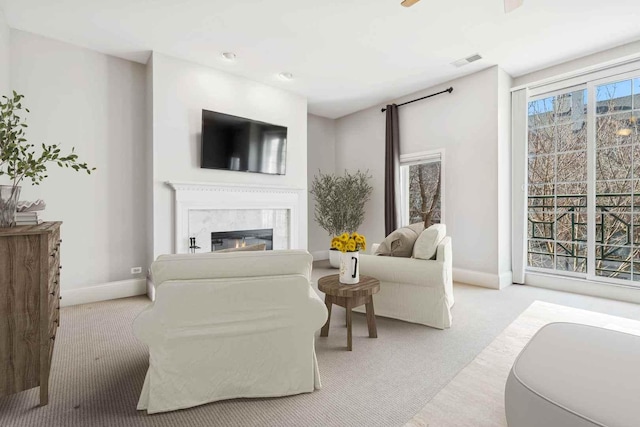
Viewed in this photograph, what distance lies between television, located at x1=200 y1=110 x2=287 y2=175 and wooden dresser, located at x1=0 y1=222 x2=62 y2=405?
2415mm

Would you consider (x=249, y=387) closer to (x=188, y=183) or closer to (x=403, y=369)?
(x=403, y=369)

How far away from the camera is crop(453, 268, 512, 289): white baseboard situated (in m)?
3.89

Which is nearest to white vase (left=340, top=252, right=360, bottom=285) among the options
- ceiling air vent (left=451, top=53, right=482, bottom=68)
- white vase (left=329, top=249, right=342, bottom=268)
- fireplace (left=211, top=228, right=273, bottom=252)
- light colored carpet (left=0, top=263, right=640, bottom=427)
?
light colored carpet (left=0, top=263, right=640, bottom=427)

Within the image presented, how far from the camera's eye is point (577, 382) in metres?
0.98

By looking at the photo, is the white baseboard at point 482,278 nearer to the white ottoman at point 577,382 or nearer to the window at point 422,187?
the window at point 422,187

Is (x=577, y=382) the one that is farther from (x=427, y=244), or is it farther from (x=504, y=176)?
(x=504, y=176)

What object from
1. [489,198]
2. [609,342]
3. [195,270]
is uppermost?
[489,198]

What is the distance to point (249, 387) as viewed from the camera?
1.62 m

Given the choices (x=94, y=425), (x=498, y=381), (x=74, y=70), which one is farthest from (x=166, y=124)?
(x=498, y=381)

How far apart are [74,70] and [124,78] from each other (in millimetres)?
466

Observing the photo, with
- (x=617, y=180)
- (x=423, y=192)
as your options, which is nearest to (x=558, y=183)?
(x=617, y=180)

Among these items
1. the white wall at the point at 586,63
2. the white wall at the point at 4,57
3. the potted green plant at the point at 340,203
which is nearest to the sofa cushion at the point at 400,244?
the potted green plant at the point at 340,203

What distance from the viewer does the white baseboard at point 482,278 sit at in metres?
3.89

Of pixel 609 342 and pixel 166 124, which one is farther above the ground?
pixel 166 124
